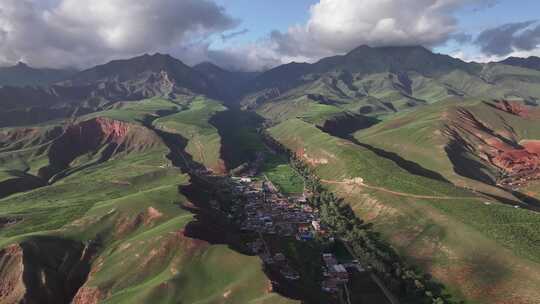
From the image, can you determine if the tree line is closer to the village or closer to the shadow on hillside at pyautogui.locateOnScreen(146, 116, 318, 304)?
the village

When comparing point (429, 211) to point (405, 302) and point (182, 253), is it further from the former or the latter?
point (182, 253)

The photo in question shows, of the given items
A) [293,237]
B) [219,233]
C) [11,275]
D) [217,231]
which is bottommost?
[293,237]

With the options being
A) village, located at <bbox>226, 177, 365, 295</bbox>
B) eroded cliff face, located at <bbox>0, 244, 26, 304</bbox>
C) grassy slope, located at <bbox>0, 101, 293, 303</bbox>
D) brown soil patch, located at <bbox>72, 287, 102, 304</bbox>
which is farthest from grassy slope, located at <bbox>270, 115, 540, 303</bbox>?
eroded cliff face, located at <bbox>0, 244, 26, 304</bbox>

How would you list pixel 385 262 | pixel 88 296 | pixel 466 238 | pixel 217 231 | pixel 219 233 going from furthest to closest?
pixel 466 238, pixel 217 231, pixel 219 233, pixel 385 262, pixel 88 296

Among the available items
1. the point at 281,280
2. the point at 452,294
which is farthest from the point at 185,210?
the point at 452,294

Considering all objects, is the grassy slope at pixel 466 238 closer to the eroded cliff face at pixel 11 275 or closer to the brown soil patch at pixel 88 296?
the brown soil patch at pixel 88 296

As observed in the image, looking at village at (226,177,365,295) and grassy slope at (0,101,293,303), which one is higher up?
grassy slope at (0,101,293,303)

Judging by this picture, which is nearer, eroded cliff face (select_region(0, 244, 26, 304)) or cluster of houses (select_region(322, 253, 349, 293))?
eroded cliff face (select_region(0, 244, 26, 304))

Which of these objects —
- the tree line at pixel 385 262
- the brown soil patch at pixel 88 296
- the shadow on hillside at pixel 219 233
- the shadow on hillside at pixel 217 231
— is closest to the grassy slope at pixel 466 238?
the tree line at pixel 385 262

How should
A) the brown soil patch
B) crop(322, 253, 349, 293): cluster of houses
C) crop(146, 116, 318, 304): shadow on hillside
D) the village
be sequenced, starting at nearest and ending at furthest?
crop(146, 116, 318, 304): shadow on hillside → the brown soil patch → crop(322, 253, 349, 293): cluster of houses → the village

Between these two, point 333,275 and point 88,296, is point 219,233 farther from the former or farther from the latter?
point 88,296

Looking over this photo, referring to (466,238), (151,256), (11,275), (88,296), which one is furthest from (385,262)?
(11,275)
